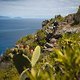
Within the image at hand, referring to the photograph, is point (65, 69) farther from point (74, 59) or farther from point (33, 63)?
point (33, 63)

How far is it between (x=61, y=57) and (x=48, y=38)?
22.9 meters

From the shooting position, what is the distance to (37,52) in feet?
39.8

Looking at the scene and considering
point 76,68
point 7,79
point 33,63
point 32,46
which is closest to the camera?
point 76,68

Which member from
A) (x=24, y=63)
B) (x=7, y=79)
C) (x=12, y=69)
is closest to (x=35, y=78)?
(x=24, y=63)

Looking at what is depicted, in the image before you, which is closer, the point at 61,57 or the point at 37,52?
the point at 61,57

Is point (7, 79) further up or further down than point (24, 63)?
further down

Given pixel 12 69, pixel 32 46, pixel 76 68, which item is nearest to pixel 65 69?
pixel 76 68

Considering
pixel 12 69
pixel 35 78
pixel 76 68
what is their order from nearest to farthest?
1. pixel 35 78
2. pixel 76 68
3. pixel 12 69

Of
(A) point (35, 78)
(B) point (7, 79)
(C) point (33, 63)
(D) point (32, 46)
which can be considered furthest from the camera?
(D) point (32, 46)

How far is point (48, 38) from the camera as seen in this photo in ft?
111

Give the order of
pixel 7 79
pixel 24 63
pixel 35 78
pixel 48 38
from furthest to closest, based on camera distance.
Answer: pixel 48 38 < pixel 7 79 < pixel 24 63 < pixel 35 78

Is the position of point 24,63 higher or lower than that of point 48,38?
higher

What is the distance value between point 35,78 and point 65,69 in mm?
1484

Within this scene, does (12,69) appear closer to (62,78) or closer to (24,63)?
(24,63)
